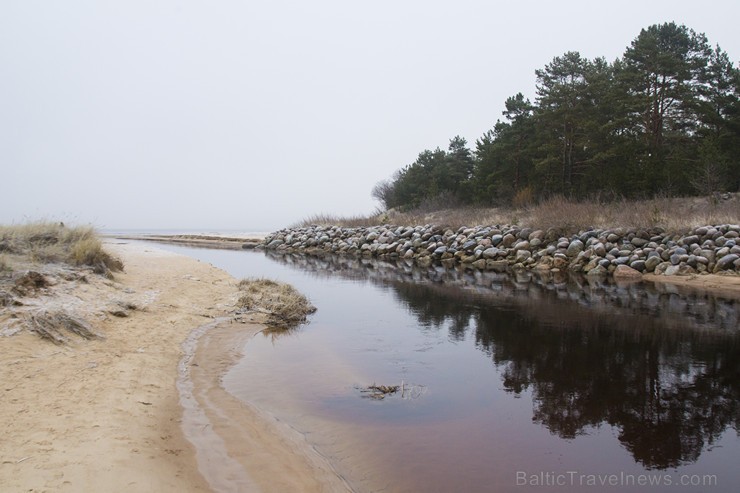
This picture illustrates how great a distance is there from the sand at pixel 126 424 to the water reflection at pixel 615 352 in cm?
308

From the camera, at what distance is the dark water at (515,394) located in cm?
425

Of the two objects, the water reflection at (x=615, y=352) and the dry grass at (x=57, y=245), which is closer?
the water reflection at (x=615, y=352)

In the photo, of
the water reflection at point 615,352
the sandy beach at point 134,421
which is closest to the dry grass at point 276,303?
the sandy beach at point 134,421

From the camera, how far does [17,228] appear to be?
1300cm

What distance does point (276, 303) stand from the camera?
35.3 feet

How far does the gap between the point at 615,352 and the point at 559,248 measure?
47.4 feet

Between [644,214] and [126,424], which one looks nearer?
[126,424]

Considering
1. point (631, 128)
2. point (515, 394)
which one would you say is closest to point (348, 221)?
point (631, 128)

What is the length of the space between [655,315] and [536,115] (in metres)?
25.2

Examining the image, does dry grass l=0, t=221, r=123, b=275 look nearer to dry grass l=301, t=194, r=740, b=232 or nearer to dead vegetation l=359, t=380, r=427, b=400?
dead vegetation l=359, t=380, r=427, b=400

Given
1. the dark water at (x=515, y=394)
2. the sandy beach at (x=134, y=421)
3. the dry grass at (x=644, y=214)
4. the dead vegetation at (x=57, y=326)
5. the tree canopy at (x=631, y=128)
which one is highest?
the tree canopy at (x=631, y=128)

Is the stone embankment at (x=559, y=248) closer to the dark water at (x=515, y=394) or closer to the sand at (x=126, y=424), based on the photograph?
the dark water at (x=515, y=394)

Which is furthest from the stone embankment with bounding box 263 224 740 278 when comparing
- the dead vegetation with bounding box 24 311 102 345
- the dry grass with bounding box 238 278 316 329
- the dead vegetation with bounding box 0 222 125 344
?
the dead vegetation with bounding box 24 311 102 345

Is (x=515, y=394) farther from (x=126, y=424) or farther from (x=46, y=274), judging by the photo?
(x=46, y=274)
